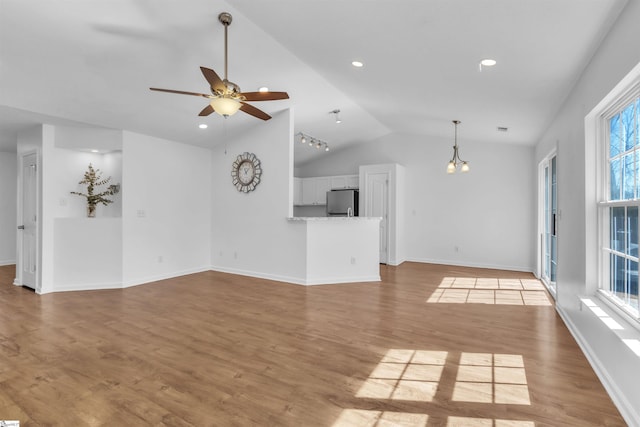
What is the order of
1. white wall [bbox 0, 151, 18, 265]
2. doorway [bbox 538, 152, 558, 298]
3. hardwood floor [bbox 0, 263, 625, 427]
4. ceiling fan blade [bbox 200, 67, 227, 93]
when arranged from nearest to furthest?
hardwood floor [bbox 0, 263, 625, 427]
ceiling fan blade [bbox 200, 67, 227, 93]
doorway [bbox 538, 152, 558, 298]
white wall [bbox 0, 151, 18, 265]

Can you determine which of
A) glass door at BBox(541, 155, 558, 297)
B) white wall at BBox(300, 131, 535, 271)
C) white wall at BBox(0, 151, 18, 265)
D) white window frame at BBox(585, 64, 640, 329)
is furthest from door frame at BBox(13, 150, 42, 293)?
glass door at BBox(541, 155, 558, 297)

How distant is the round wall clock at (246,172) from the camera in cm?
609

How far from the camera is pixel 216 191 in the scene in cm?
669

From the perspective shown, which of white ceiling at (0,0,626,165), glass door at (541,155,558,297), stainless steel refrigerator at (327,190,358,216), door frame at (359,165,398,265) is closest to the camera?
white ceiling at (0,0,626,165)

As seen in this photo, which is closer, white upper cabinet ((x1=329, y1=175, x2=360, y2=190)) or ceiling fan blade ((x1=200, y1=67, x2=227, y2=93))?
ceiling fan blade ((x1=200, y1=67, x2=227, y2=93))

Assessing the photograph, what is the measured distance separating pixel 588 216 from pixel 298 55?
334cm

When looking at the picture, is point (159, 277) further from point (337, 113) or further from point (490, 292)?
point (490, 292)

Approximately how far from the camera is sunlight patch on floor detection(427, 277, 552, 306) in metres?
4.57

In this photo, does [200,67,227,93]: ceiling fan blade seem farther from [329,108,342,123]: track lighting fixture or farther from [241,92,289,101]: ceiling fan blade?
[329,108,342,123]: track lighting fixture

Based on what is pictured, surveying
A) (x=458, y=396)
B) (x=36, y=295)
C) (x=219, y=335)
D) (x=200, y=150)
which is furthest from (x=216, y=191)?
(x=458, y=396)

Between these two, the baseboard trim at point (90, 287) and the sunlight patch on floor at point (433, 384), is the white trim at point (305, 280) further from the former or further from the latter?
the sunlight patch on floor at point (433, 384)

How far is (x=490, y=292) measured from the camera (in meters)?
5.08

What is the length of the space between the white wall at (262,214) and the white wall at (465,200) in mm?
3154

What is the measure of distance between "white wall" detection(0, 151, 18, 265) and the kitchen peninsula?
6.60 metres
